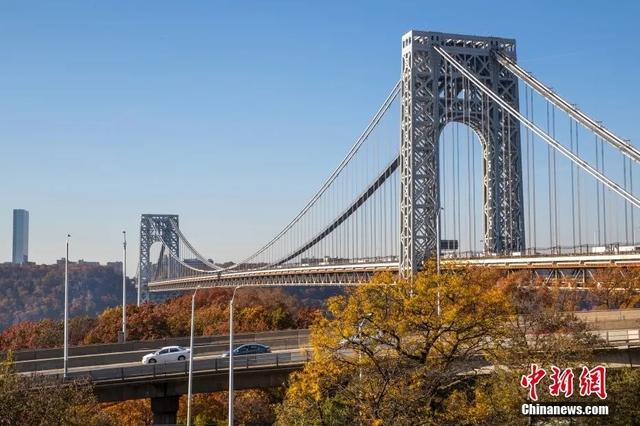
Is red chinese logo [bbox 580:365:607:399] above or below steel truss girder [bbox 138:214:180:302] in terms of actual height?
below

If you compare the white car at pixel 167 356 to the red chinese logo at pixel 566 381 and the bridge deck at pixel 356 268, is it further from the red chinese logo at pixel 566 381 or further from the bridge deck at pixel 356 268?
the red chinese logo at pixel 566 381

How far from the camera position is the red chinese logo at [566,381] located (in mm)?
29141

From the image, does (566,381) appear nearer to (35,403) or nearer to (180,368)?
(35,403)

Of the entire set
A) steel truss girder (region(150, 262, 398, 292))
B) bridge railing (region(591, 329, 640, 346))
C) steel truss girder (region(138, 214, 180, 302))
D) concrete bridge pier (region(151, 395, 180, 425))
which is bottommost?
concrete bridge pier (region(151, 395, 180, 425))

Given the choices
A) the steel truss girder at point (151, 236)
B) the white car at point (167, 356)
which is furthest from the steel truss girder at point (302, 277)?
the steel truss girder at point (151, 236)

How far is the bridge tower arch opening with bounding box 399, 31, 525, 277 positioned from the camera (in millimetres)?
63125

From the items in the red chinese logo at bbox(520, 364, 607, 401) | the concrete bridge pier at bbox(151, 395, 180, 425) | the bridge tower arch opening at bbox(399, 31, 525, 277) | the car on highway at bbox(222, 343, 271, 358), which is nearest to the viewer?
the red chinese logo at bbox(520, 364, 607, 401)

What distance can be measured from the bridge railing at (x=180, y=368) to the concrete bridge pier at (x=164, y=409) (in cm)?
124

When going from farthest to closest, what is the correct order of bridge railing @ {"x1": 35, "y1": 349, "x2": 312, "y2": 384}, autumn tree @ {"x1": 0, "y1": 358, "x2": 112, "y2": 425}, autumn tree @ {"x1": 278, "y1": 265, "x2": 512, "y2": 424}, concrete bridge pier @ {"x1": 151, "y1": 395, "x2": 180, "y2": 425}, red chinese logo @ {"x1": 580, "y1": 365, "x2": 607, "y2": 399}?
1. concrete bridge pier @ {"x1": 151, "y1": 395, "x2": 180, "y2": 425}
2. bridge railing @ {"x1": 35, "y1": 349, "x2": 312, "y2": 384}
3. red chinese logo @ {"x1": 580, "y1": 365, "x2": 607, "y2": 399}
4. autumn tree @ {"x1": 278, "y1": 265, "x2": 512, "y2": 424}
5. autumn tree @ {"x1": 0, "y1": 358, "x2": 112, "y2": 425}

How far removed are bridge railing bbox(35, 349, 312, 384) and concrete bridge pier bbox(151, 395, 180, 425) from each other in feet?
4.06

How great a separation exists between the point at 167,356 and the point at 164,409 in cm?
661

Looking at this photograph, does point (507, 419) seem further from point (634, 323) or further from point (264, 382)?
point (634, 323)

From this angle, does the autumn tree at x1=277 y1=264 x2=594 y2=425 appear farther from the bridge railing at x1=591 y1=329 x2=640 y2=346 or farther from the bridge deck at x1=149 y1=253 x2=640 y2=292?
the bridge railing at x1=591 y1=329 x2=640 y2=346

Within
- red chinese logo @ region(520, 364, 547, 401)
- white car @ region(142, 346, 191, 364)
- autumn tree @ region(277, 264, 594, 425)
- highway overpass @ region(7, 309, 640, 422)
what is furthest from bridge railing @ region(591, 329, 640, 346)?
white car @ region(142, 346, 191, 364)
